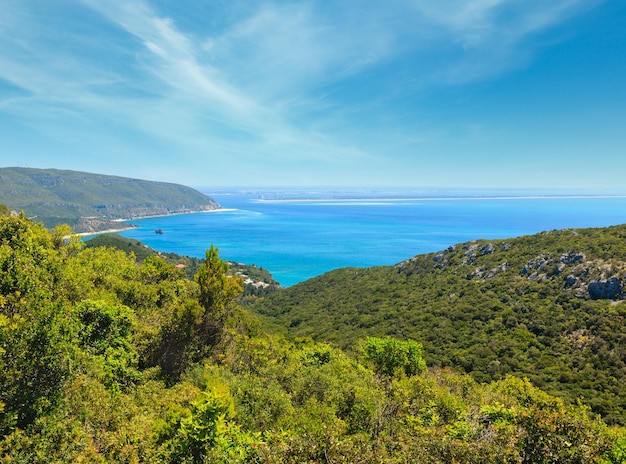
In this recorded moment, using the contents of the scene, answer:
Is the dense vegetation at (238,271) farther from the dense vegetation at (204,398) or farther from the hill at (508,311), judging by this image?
the dense vegetation at (204,398)

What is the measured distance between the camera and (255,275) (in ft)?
371

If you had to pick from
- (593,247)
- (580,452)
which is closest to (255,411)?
(580,452)

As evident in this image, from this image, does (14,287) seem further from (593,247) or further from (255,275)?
(255,275)

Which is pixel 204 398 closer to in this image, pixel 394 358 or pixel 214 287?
pixel 214 287

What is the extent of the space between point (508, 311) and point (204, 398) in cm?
4994

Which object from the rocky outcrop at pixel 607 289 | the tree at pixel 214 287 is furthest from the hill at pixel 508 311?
the tree at pixel 214 287

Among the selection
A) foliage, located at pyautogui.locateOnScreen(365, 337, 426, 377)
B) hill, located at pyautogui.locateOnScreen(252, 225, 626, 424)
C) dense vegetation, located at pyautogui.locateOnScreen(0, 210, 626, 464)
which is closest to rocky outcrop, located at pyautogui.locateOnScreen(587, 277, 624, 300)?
hill, located at pyautogui.locateOnScreen(252, 225, 626, 424)

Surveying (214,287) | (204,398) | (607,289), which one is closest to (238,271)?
(607,289)

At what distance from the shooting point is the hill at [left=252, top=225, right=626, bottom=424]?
3423 cm

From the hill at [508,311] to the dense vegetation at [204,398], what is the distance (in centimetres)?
1100

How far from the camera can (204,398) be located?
31.9 feet

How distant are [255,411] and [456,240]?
582 ft

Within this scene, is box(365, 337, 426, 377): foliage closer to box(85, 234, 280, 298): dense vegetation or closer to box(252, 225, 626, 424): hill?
box(252, 225, 626, 424): hill

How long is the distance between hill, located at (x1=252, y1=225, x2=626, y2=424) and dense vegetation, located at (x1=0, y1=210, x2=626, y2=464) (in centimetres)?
1100
